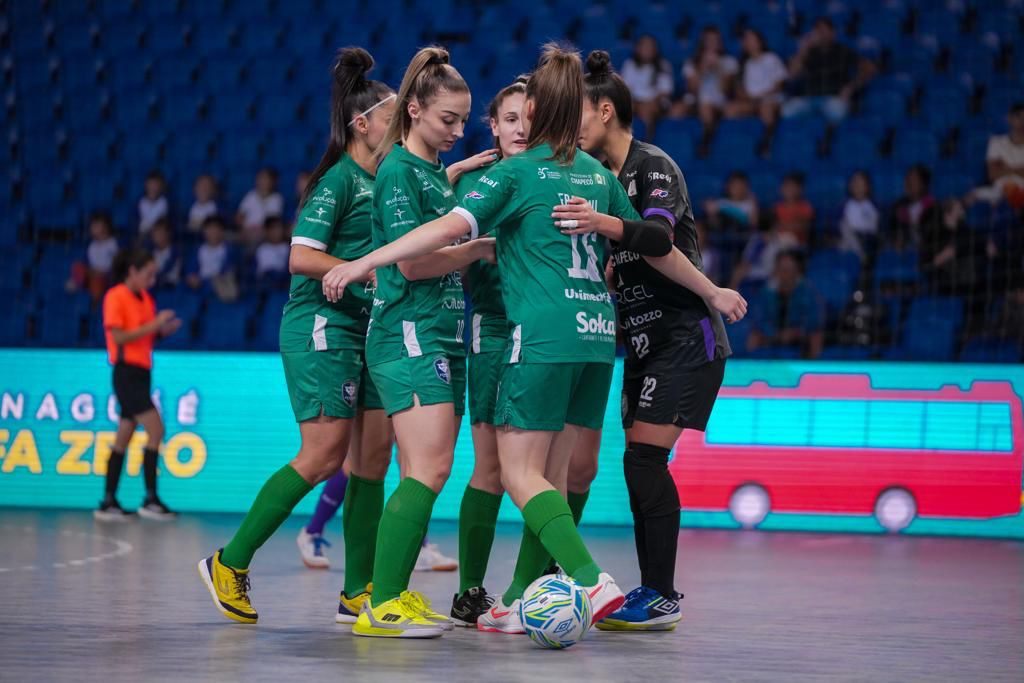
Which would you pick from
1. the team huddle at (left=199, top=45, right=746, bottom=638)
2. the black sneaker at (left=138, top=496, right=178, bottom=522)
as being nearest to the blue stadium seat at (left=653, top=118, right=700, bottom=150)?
the black sneaker at (left=138, top=496, right=178, bottom=522)

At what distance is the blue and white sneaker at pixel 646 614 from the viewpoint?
4.82 meters

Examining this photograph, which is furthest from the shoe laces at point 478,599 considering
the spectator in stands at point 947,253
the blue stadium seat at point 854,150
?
the blue stadium seat at point 854,150

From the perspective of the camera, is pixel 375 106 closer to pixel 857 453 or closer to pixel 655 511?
pixel 655 511

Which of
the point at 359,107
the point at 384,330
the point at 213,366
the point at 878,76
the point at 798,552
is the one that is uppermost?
the point at 878,76

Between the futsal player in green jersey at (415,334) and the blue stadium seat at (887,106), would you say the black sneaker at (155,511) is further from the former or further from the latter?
→ the blue stadium seat at (887,106)

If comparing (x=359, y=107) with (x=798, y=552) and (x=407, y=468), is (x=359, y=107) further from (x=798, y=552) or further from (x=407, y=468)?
(x=798, y=552)

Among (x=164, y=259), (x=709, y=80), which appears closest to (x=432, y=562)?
(x=164, y=259)

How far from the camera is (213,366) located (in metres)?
9.86

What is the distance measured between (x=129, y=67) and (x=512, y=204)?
36.1 feet

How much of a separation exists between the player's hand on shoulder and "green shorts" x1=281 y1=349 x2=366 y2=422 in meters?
1.43

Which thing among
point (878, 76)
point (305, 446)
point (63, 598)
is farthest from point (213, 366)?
point (878, 76)

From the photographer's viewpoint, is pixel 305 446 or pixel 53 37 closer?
pixel 305 446

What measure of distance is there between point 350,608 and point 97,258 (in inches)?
321

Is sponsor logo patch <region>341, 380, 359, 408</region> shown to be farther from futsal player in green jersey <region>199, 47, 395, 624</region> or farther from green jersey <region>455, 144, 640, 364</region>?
green jersey <region>455, 144, 640, 364</region>
